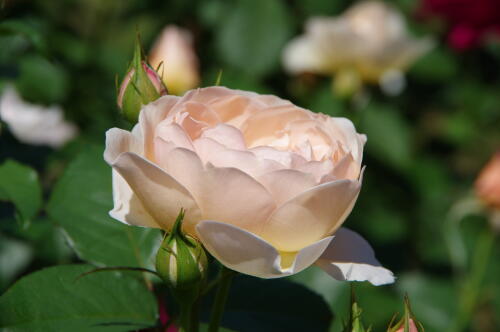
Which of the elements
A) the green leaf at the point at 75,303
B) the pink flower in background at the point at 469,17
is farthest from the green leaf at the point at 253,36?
the green leaf at the point at 75,303

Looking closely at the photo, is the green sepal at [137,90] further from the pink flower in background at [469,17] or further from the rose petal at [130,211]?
the pink flower in background at [469,17]

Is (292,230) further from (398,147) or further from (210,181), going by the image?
(398,147)

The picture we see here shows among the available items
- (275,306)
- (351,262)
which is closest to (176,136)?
(351,262)

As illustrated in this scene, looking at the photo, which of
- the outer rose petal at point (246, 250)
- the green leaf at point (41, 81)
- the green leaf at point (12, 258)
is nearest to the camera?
the outer rose petal at point (246, 250)

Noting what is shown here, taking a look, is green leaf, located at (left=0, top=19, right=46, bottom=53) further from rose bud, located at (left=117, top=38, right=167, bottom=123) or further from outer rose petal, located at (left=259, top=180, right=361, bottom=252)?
outer rose petal, located at (left=259, top=180, right=361, bottom=252)

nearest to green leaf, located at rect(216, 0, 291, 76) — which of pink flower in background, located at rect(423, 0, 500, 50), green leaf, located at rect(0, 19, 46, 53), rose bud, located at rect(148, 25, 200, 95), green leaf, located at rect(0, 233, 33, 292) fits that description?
rose bud, located at rect(148, 25, 200, 95)

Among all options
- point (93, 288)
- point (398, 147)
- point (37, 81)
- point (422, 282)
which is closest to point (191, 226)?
point (93, 288)
